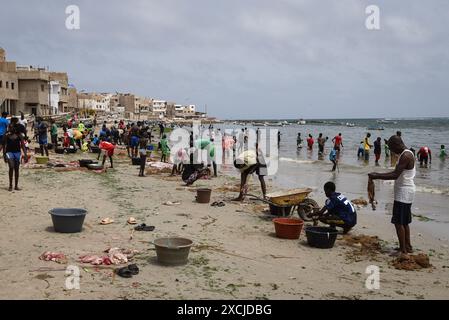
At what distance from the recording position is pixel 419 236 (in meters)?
9.41

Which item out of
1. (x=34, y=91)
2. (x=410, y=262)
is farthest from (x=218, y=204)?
(x=34, y=91)

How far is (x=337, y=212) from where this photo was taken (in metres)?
8.67

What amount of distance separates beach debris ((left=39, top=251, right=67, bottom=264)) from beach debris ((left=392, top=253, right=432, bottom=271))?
5.19m

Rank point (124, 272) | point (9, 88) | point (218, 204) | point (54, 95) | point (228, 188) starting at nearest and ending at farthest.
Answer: point (124, 272) < point (218, 204) < point (228, 188) < point (9, 88) < point (54, 95)

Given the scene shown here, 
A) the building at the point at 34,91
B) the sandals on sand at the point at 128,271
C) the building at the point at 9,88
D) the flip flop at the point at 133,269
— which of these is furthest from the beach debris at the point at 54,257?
the building at the point at 34,91

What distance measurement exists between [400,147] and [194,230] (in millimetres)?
4212

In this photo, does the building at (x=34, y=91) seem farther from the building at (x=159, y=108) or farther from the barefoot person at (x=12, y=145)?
the building at (x=159, y=108)

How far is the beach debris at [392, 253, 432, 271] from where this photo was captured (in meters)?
6.87

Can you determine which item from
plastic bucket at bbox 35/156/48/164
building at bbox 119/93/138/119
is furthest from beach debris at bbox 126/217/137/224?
building at bbox 119/93/138/119

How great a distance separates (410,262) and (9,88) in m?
49.9

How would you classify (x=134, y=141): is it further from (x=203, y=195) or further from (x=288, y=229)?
(x=288, y=229)

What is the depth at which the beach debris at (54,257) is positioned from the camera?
611 cm
